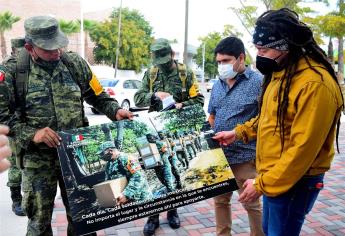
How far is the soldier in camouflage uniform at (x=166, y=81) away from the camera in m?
3.56

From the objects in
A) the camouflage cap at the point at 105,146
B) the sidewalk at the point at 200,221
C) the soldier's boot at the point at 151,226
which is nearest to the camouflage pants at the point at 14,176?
the sidewalk at the point at 200,221

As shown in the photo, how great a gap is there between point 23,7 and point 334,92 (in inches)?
1587

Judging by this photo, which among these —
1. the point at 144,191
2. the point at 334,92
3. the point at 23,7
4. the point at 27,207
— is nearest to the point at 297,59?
the point at 334,92

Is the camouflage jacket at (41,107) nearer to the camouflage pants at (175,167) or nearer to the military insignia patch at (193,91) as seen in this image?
the camouflage pants at (175,167)

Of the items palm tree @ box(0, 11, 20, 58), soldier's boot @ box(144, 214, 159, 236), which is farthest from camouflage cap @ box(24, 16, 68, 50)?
palm tree @ box(0, 11, 20, 58)

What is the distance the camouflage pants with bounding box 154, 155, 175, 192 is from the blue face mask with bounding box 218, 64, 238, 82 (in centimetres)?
85

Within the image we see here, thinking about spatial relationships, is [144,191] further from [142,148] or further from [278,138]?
[278,138]

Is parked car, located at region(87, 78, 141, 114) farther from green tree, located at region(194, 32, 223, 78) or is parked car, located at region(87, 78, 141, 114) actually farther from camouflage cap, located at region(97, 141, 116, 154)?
green tree, located at region(194, 32, 223, 78)

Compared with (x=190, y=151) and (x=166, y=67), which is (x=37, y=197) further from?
(x=166, y=67)

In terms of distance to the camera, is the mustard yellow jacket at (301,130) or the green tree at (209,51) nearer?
the mustard yellow jacket at (301,130)

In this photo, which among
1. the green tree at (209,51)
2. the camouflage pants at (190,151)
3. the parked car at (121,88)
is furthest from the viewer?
the green tree at (209,51)

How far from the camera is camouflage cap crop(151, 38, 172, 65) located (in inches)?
139

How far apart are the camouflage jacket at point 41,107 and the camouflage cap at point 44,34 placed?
18 cm

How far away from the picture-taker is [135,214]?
2422mm
